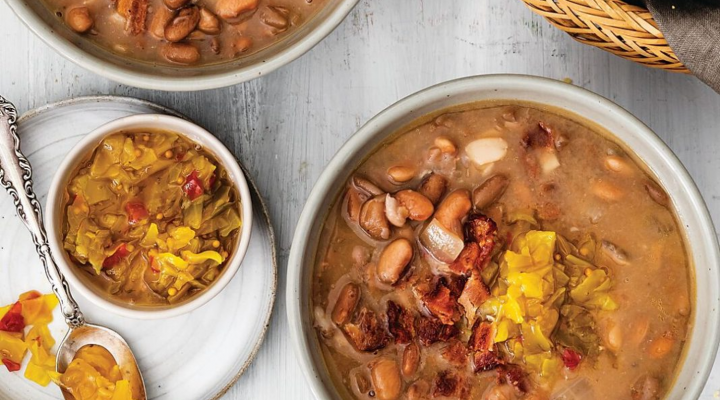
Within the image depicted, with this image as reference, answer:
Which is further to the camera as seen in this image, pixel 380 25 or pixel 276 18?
pixel 380 25

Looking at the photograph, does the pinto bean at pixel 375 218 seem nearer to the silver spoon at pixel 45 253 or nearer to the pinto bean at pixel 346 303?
the pinto bean at pixel 346 303

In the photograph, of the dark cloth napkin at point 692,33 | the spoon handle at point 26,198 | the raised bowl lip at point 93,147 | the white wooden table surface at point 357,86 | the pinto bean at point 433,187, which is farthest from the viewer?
the white wooden table surface at point 357,86

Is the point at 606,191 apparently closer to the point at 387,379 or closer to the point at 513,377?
the point at 513,377

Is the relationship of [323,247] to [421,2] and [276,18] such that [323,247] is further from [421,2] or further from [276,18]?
[421,2]

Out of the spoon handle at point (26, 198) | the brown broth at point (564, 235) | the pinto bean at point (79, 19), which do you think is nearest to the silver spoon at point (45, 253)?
the spoon handle at point (26, 198)

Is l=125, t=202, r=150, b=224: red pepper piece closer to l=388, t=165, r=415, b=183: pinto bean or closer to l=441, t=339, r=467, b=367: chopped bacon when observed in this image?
l=388, t=165, r=415, b=183: pinto bean

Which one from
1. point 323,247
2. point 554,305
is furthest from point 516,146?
point 323,247

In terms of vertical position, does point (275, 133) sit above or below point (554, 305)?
above

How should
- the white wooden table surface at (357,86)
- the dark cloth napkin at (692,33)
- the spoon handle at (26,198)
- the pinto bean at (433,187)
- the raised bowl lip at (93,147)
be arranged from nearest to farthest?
1. the dark cloth napkin at (692,33)
2. the pinto bean at (433,187)
3. the raised bowl lip at (93,147)
4. the spoon handle at (26,198)
5. the white wooden table surface at (357,86)
